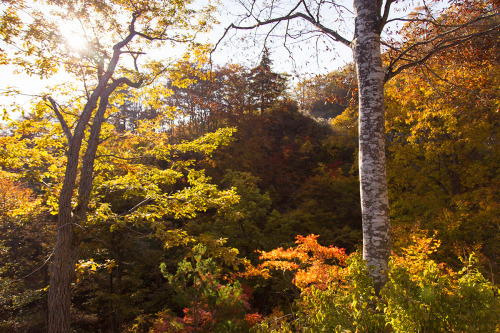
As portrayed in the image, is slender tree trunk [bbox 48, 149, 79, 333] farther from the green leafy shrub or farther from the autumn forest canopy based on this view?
the green leafy shrub

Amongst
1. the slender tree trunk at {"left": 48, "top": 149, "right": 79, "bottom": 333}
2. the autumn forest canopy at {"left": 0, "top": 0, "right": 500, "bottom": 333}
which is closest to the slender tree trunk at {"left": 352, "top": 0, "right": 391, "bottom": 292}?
the autumn forest canopy at {"left": 0, "top": 0, "right": 500, "bottom": 333}

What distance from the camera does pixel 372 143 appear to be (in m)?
2.90

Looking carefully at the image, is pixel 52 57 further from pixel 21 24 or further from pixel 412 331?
pixel 412 331

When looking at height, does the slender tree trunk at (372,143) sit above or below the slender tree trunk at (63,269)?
above

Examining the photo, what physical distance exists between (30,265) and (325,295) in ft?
32.5

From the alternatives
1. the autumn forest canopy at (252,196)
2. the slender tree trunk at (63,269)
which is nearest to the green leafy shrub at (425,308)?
the autumn forest canopy at (252,196)

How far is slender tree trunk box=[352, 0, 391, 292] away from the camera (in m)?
2.76

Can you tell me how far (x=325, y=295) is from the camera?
6.80 feet

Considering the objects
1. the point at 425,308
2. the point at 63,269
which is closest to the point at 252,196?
the point at 63,269

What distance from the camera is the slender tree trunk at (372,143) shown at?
9.05ft

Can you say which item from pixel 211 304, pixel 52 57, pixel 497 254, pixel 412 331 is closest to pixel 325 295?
pixel 412 331

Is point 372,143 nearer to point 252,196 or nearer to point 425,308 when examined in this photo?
point 425,308

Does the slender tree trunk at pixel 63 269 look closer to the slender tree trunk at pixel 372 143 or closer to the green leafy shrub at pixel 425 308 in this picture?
the green leafy shrub at pixel 425 308

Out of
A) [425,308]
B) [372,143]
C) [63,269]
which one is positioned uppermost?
[372,143]
